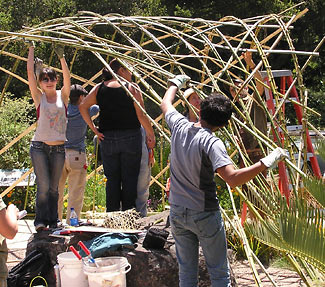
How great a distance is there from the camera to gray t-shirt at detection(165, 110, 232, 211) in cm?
344

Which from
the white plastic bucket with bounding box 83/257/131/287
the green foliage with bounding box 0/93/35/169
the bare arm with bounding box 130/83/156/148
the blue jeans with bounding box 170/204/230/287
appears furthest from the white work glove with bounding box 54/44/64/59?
the green foliage with bounding box 0/93/35/169

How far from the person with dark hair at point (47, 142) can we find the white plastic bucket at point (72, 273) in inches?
35.2

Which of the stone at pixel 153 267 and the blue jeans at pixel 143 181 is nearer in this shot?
the stone at pixel 153 267

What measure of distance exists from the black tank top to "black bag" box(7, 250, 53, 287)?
4.36 ft

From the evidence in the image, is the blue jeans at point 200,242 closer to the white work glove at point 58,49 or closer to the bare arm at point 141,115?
the bare arm at point 141,115

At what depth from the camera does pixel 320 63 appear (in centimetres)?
1484

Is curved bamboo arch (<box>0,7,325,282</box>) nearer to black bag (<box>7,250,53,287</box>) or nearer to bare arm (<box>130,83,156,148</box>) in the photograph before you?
bare arm (<box>130,83,156,148</box>)

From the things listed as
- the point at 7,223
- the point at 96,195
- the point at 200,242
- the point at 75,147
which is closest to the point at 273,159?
the point at 200,242

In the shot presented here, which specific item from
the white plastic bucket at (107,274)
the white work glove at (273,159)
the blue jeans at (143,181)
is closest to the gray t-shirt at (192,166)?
the white work glove at (273,159)

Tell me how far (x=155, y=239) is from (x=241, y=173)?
1518mm

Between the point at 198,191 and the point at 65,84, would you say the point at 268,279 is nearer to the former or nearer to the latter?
the point at 198,191

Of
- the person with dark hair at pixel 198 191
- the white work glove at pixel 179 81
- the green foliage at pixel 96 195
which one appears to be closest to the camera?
the person with dark hair at pixel 198 191

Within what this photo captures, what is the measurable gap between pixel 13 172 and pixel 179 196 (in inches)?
198

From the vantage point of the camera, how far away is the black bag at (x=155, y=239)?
4.51 meters
